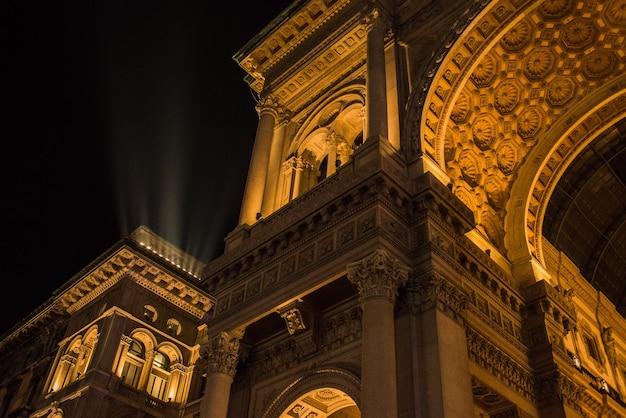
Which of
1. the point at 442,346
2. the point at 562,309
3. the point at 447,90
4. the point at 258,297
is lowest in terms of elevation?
the point at 442,346

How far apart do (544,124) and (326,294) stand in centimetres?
1039

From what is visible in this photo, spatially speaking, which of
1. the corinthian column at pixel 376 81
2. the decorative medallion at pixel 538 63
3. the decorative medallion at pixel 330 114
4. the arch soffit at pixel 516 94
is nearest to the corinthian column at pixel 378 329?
the corinthian column at pixel 376 81


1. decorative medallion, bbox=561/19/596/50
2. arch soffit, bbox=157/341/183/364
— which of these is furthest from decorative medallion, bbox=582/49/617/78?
arch soffit, bbox=157/341/183/364

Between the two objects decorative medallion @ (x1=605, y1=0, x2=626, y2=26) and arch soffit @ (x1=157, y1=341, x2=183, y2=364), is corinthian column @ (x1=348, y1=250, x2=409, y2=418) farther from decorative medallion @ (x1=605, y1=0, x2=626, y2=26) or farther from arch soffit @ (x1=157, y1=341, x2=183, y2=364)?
arch soffit @ (x1=157, y1=341, x2=183, y2=364)

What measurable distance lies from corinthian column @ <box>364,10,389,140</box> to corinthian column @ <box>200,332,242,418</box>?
250 inches

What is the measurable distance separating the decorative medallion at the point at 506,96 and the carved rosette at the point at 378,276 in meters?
8.56

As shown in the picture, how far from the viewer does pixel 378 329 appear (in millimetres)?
11969

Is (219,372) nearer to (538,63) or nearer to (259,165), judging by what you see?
(259,165)

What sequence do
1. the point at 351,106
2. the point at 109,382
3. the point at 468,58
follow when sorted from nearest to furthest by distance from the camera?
the point at 468,58 < the point at 351,106 < the point at 109,382

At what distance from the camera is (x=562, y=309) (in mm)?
16922

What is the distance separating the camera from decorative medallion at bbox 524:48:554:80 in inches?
751

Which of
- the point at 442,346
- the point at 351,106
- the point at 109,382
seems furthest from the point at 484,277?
the point at 109,382

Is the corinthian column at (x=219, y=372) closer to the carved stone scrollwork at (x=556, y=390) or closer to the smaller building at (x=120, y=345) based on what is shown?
the carved stone scrollwork at (x=556, y=390)

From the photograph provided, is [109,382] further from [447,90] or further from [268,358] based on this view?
[447,90]
